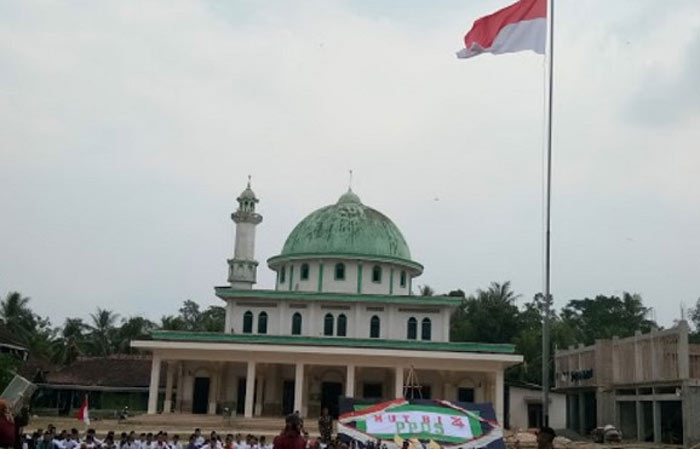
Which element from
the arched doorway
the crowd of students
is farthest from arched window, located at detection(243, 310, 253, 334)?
the crowd of students

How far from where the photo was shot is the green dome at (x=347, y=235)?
1629 inches

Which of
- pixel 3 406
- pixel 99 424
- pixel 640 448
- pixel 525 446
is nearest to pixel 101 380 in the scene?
pixel 99 424

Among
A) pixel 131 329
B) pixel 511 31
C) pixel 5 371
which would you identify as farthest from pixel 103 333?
pixel 511 31

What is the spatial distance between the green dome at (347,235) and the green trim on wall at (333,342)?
5.93m

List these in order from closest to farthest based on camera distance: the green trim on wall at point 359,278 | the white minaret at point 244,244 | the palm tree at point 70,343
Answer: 1. the green trim on wall at point 359,278
2. the white minaret at point 244,244
3. the palm tree at point 70,343

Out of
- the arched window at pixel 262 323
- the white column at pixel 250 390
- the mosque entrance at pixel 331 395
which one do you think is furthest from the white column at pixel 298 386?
the arched window at pixel 262 323

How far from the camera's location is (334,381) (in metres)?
39.9

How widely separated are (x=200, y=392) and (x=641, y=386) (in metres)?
20.4

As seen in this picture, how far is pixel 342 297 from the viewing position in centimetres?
3938

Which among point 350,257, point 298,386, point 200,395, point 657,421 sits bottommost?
point 657,421

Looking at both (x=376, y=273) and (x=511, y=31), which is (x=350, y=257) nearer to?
(x=376, y=273)

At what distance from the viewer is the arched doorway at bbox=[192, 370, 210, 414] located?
39.4m

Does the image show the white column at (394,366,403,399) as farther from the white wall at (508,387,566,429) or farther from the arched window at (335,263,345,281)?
the white wall at (508,387,566,429)

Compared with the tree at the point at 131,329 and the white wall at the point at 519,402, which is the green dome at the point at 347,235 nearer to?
the white wall at the point at 519,402
